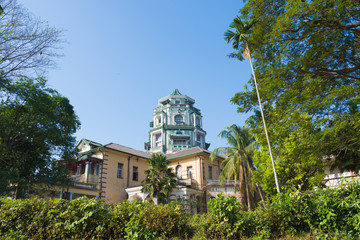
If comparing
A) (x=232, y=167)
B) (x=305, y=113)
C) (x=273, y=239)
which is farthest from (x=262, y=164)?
(x=273, y=239)

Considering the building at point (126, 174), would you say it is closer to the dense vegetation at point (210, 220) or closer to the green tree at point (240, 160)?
the green tree at point (240, 160)

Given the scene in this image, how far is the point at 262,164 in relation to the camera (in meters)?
23.2

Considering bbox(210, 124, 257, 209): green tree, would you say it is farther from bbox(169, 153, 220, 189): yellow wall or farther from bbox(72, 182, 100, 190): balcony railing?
bbox(72, 182, 100, 190): balcony railing

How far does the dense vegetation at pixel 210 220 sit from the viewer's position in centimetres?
639

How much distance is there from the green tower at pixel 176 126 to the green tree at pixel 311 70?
49.6 meters

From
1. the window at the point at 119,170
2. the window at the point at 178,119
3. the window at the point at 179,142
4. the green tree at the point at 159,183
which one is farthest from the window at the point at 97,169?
the window at the point at 178,119

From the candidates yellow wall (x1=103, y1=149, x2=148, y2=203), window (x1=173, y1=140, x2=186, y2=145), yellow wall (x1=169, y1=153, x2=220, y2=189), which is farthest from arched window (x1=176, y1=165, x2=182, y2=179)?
window (x1=173, y1=140, x2=186, y2=145)

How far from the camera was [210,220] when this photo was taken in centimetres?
776

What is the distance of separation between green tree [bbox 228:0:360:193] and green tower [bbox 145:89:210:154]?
4962 centimetres

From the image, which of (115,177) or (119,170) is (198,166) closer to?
(119,170)

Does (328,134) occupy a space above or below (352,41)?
below

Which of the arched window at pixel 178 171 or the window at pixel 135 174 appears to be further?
the arched window at pixel 178 171

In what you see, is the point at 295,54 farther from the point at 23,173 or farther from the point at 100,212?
the point at 23,173

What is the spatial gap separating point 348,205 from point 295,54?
7.84 meters
